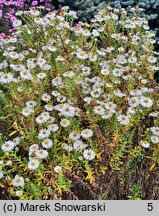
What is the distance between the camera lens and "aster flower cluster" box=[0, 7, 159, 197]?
2.48 m

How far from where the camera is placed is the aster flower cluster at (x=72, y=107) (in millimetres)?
2482

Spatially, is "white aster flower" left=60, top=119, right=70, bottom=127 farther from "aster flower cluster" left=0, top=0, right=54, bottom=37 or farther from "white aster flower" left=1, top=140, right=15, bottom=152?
"aster flower cluster" left=0, top=0, right=54, bottom=37

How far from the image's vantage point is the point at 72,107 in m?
2.60

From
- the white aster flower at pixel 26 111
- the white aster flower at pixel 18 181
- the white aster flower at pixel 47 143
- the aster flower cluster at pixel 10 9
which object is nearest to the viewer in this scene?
the white aster flower at pixel 18 181

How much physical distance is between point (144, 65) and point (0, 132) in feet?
3.86

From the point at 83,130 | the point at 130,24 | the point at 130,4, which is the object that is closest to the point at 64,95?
the point at 83,130

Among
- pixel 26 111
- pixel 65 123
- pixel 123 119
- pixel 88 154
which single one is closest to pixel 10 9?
pixel 26 111

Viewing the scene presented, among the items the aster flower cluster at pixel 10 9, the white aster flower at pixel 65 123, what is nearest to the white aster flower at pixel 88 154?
the white aster flower at pixel 65 123

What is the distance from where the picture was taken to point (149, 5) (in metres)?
4.41

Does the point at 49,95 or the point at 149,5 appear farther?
the point at 149,5

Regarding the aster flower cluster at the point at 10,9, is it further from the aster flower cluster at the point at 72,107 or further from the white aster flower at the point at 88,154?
the white aster flower at the point at 88,154

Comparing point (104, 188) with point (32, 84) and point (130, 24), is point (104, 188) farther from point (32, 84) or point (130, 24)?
point (130, 24)

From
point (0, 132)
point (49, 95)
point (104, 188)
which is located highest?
point (49, 95)

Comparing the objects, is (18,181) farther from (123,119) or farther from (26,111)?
(123,119)
